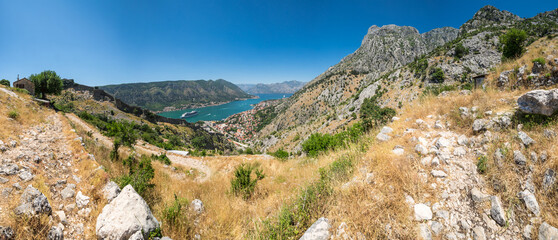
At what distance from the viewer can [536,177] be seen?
299 cm

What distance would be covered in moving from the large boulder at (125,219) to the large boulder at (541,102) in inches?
356

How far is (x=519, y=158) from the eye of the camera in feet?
10.8

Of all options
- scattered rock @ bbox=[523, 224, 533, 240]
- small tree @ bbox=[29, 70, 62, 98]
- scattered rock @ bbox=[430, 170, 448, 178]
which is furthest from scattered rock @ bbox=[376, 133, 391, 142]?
small tree @ bbox=[29, 70, 62, 98]

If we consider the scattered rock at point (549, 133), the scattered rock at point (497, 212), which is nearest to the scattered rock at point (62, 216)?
the scattered rock at point (497, 212)

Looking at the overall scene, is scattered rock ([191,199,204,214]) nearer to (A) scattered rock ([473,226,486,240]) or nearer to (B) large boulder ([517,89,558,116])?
(A) scattered rock ([473,226,486,240])

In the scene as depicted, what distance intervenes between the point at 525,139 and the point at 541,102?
1236mm

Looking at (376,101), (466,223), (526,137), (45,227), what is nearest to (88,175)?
(45,227)

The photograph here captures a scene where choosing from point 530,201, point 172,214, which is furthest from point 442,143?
point 172,214

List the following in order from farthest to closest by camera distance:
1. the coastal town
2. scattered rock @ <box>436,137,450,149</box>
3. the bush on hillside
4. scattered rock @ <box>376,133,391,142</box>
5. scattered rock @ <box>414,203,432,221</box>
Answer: the coastal town, scattered rock @ <box>376,133,391,142</box>, the bush on hillside, scattered rock @ <box>436,137,450,149</box>, scattered rock @ <box>414,203,432,221</box>

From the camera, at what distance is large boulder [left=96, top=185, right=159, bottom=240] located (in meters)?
3.28

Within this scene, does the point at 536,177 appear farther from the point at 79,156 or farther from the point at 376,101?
the point at 376,101

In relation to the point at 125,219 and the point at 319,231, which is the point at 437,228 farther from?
the point at 125,219

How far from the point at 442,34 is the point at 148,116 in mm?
203690

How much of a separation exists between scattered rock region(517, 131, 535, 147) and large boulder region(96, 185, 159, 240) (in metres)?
7.93
